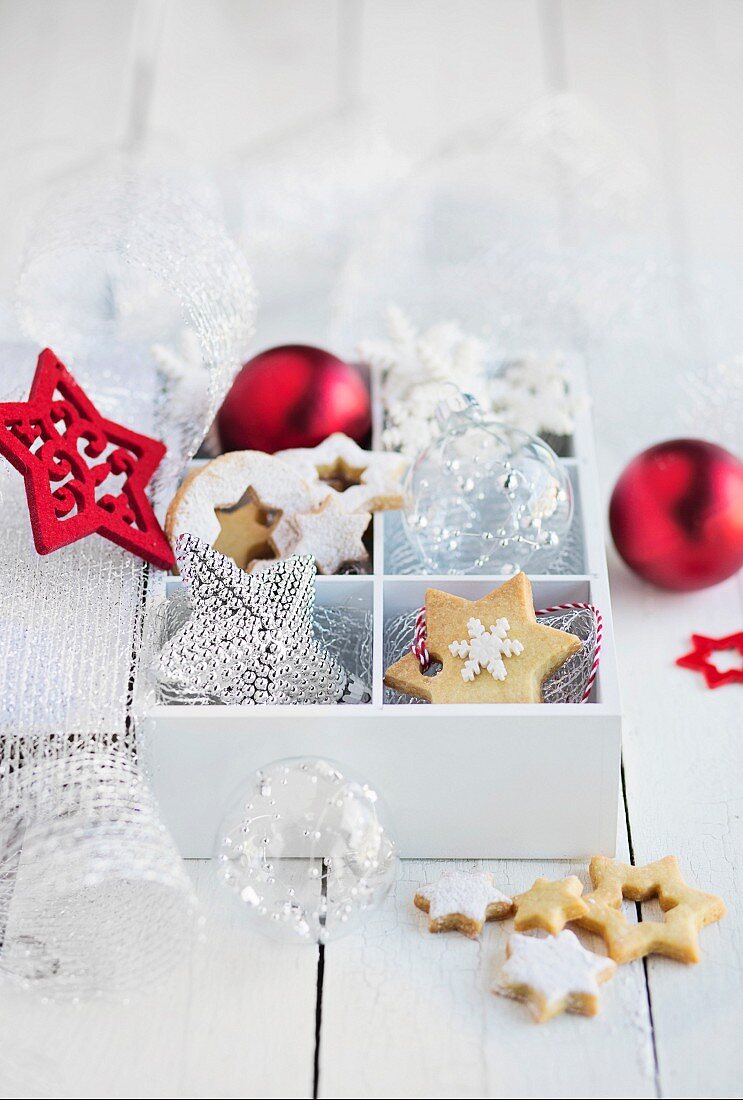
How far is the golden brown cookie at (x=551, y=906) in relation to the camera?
43.7 inches

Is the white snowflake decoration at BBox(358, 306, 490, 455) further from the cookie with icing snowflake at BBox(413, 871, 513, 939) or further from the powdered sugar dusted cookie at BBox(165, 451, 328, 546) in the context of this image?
the cookie with icing snowflake at BBox(413, 871, 513, 939)

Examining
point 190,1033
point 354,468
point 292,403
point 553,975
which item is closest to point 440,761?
point 553,975

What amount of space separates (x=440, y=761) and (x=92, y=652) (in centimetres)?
34

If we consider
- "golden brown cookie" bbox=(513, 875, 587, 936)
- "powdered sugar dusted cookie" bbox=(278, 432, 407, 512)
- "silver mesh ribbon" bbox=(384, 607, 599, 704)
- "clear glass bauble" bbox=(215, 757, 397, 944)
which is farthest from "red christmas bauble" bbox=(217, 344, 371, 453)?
"golden brown cookie" bbox=(513, 875, 587, 936)

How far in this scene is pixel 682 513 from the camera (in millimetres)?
1452

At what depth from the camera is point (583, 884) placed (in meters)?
1.19

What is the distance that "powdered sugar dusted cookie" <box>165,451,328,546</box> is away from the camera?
1347mm

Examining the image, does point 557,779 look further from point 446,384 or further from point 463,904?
point 446,384

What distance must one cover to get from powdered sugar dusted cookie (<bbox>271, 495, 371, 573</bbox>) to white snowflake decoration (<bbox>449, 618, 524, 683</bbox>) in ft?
0.64

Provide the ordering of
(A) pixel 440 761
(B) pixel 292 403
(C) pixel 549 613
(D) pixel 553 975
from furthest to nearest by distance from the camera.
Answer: (B) pixel 292 403, (C) pixel 549 613, (A) pixel 440 761, (D) pixel 553 975

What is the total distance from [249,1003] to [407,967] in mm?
139

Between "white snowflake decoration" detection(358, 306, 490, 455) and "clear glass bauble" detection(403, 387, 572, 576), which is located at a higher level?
"white snowflake decoration" detection(358, 306, 490, 455)

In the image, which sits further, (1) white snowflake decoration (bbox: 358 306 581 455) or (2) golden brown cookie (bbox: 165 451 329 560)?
(1) white snowflake decoration (bbox: 358 306 581 455)

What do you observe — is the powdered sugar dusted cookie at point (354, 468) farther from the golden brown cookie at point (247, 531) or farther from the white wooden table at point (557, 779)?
the white wooden table at point (557, 779)
